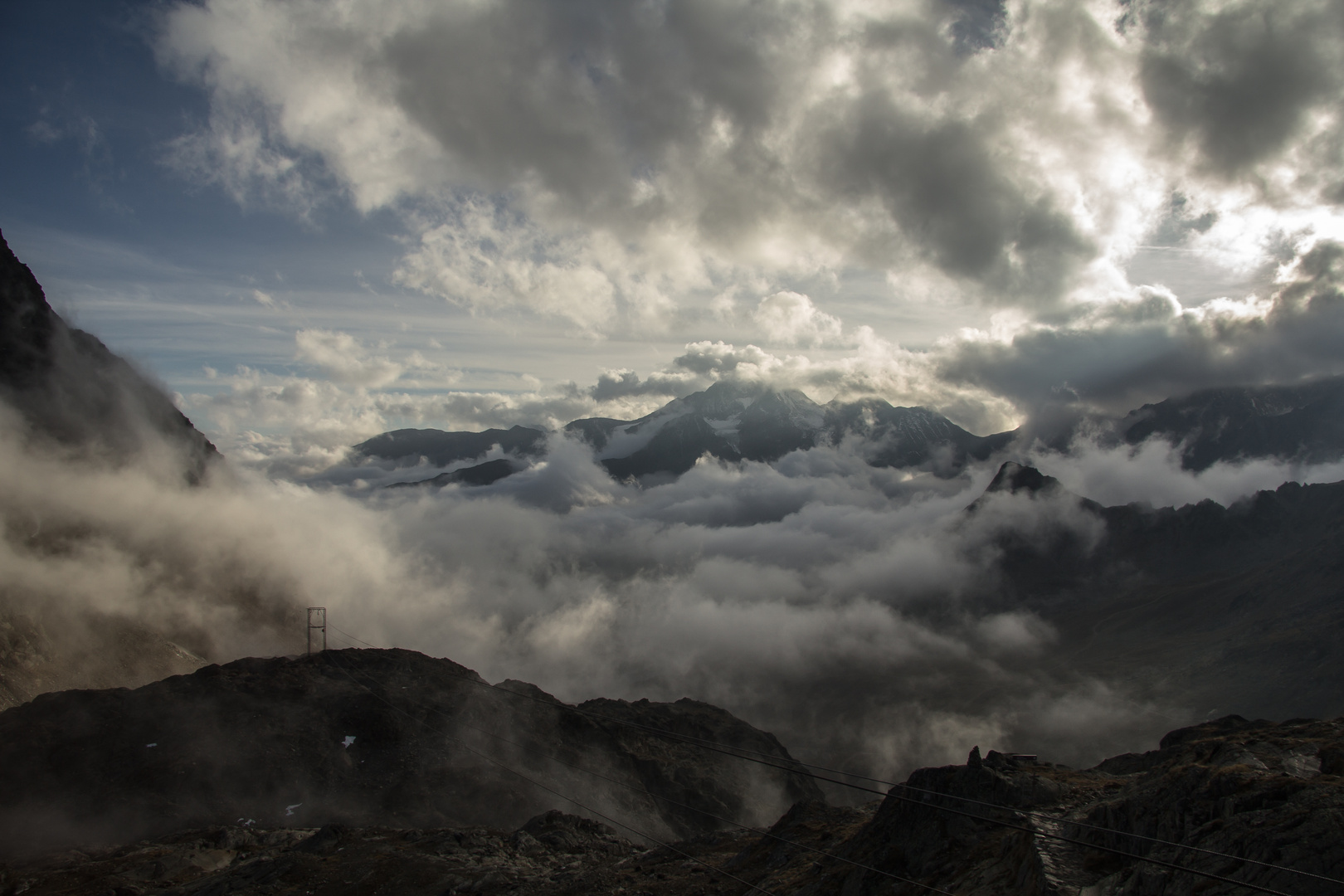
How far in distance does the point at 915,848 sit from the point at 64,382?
213 metres

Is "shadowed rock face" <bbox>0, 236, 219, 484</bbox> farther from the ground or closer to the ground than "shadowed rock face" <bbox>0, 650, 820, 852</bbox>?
farther from the ground

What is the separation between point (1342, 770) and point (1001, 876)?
19267 mm

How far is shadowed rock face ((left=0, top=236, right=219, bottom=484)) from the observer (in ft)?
484

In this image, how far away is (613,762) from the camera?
363 ft

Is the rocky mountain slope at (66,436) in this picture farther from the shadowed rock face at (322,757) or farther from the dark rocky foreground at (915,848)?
the dark rocky foreground at (915,848)

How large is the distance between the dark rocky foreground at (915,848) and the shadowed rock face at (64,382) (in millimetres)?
143344

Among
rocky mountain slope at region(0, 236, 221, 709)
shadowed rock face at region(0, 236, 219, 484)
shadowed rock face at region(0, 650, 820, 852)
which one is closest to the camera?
shadowed rock face at region(0, 650, 820, 852)

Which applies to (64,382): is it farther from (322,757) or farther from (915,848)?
(915,848)

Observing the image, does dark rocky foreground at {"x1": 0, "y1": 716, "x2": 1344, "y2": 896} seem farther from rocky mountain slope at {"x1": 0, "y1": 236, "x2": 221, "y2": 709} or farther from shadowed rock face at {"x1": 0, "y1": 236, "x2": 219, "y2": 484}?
shadowed rock face at {"x1": 0, "y1": 236, "x2": 219, "y2": 484}

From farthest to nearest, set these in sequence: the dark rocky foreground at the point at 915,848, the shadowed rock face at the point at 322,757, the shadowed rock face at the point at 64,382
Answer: the shadowed rock face at the point at 64,382 → the shadowed rock face at the point at 322,757 → the dark rocky foreground at the point at 915,848

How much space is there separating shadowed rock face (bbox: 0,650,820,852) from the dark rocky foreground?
928 cm

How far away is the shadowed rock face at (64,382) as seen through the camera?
148m

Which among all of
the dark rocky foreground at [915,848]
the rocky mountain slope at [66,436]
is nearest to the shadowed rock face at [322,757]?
the dark rocky foreground at [915,848]

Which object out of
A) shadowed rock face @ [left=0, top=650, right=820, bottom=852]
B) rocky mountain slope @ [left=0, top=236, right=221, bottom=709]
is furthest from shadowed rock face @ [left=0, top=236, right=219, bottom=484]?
shadowed rock face @ [left=0, top=650, right=820, bottom=852]
